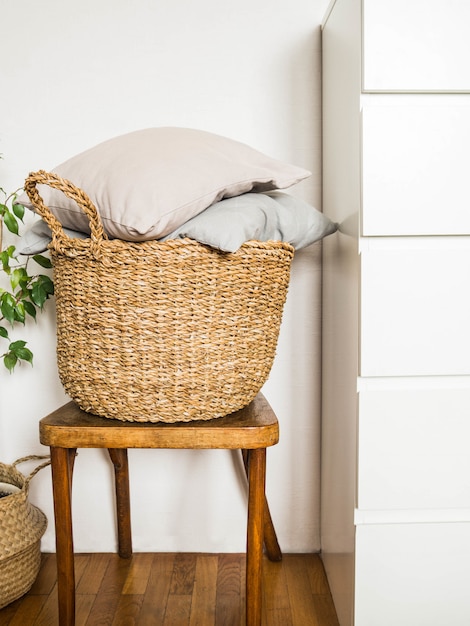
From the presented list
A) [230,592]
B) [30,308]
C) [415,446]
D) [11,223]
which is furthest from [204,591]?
[11,223]

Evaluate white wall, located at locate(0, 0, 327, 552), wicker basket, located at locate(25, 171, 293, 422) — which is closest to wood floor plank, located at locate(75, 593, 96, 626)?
wicker basket, located at locate(25, 171, 293, 422)

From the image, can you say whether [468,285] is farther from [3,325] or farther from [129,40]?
[3,325]

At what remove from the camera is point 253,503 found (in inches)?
40.7

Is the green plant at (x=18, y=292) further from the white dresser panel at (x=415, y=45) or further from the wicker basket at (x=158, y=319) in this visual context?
the white dresser panel at (x=415, y=45)

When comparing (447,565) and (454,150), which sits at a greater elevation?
(454,150)

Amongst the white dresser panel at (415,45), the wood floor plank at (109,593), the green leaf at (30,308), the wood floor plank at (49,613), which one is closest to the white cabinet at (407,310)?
the white dresser panel at (415,45)

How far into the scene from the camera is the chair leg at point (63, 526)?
3.47ft

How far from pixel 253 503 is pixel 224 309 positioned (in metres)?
0.34

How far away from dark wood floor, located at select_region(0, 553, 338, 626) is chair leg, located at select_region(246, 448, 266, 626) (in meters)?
0.22

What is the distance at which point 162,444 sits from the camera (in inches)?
40.5

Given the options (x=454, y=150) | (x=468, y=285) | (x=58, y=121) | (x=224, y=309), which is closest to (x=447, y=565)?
(x=468, y=285)

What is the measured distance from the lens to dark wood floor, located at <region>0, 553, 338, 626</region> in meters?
1.24

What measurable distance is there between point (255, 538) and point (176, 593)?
0.42 metres

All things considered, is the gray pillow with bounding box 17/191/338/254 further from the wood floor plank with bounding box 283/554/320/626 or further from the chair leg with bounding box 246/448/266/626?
the wood floor plank with bounding box 283/554/320/626
